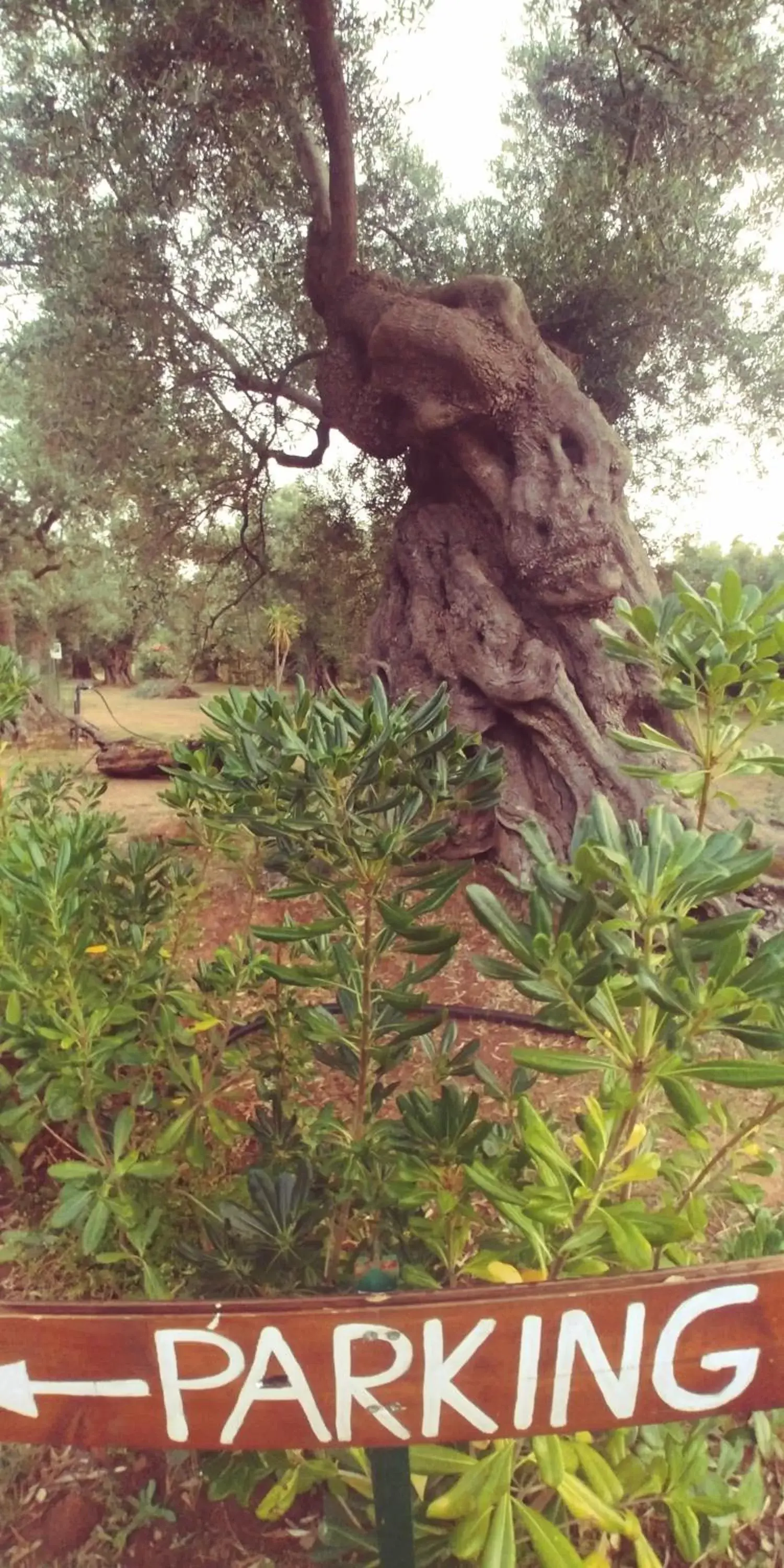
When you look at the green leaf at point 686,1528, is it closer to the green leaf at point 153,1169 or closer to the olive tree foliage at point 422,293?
the green leaf at point 153,1169

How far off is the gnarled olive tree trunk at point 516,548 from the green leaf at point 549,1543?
256cm

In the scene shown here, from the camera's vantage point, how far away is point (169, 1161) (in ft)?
4.02

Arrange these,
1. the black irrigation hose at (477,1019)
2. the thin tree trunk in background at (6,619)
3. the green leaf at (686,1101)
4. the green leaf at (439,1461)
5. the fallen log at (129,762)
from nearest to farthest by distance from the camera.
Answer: the green leaf at (686,1101) < the green leaf at (439,1461) < the black irrigation hose at (477,1019) < the fallen log at (129,762) < the thin tree trunk in background at (6,619)

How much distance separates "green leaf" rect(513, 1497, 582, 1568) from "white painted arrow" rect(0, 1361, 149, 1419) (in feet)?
1.29

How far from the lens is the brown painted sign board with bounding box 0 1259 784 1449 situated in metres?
0.59

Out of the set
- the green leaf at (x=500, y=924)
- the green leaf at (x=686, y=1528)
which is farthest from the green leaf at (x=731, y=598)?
the green leaf at (x=686, y=1528)

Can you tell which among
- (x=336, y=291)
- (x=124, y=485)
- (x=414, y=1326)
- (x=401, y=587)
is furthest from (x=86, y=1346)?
(x=124, y=485)

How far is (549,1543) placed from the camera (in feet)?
2.40

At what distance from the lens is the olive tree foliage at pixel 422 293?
3.39 meters

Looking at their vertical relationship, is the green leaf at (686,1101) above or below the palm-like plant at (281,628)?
below

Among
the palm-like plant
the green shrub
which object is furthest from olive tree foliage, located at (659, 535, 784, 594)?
the green shrub

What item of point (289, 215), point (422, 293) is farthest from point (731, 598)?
point (289, 215)

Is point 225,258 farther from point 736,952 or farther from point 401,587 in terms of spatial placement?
point 736,952

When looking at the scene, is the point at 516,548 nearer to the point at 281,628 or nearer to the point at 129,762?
the point at 281,628
